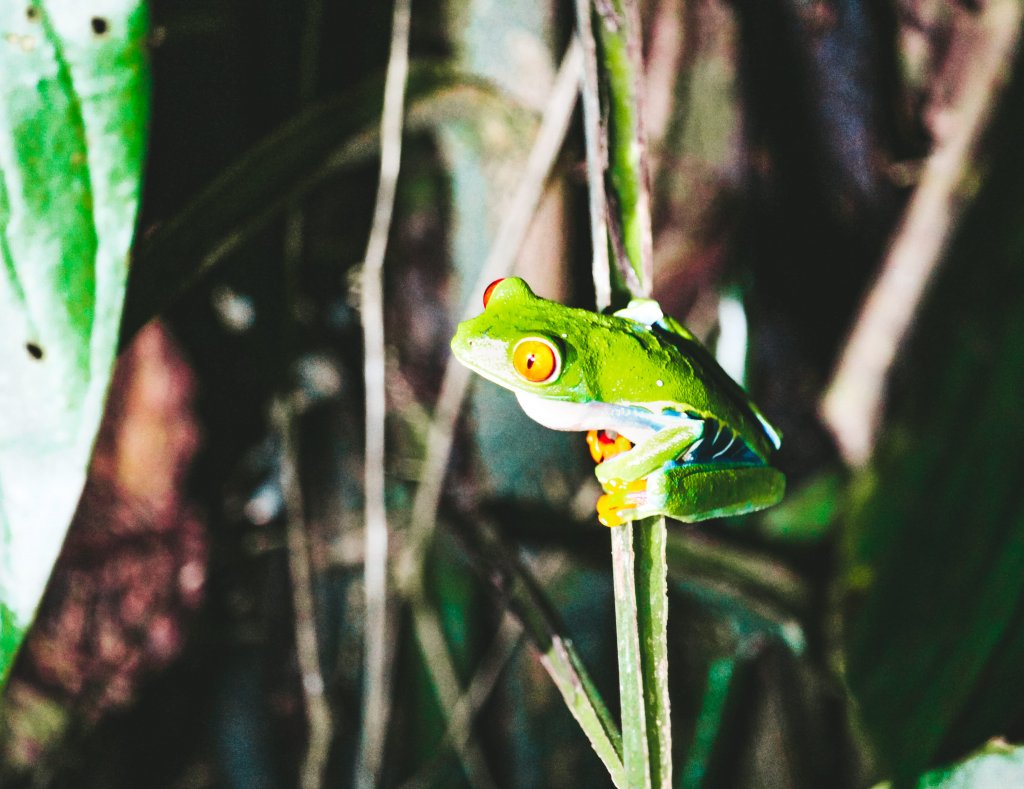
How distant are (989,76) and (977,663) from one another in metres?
1.21

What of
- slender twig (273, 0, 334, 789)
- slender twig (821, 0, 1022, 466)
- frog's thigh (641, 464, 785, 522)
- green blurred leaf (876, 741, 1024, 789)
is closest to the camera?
frog's thigh (641, 464, 785, 522)

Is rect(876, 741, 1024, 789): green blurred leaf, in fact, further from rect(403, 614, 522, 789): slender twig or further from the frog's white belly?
rect(403, 614, 522, 789): slender twig

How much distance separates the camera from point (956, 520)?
116 cm

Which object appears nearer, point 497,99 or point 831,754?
point 497,99

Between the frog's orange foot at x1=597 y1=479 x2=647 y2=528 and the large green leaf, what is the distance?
0.40 metres

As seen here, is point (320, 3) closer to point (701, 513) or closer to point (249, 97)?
point (249, 97)

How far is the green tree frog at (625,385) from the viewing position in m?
0.70

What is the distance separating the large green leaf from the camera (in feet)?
1.77

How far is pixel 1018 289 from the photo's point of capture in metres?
1.24

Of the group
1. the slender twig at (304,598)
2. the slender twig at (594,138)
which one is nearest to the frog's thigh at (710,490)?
the slender twig at (594,138)

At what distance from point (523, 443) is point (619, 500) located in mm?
896

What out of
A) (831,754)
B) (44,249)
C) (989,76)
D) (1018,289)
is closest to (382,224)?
(44,249)

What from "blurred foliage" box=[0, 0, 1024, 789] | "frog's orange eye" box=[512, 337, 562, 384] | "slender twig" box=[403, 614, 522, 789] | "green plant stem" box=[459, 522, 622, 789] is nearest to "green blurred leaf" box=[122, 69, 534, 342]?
"blurred foliage" box=[0, 0, 1024, 789]

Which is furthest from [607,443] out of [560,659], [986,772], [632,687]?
[986,772]
